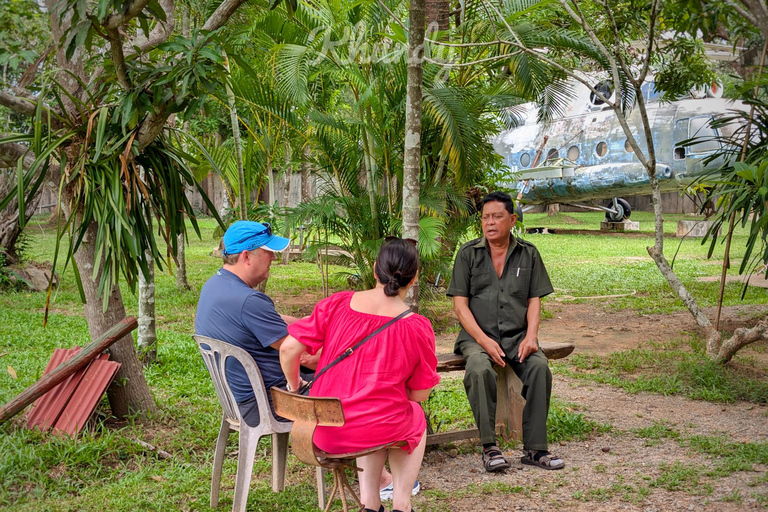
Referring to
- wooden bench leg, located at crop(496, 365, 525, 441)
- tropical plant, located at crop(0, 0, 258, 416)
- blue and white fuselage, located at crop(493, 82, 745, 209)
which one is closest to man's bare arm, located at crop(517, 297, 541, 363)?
wooden bench leg, located at crop(496, 365, 525, 441)

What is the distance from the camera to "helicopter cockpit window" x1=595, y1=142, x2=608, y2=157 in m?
21.7

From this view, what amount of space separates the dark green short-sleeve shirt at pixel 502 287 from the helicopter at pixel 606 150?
1429cm

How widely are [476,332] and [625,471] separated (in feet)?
3.98

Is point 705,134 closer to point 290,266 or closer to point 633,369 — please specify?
point 290,266

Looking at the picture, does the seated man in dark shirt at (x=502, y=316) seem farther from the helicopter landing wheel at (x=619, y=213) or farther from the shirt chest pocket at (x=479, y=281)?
the helicopter landing wheel at (x=619, y=213)

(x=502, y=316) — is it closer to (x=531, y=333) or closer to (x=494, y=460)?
→ (x=531, y=333)

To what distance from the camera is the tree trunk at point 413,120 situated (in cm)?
484

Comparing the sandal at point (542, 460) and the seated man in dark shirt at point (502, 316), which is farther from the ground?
the seated man in dark shirt at point (502, 316)

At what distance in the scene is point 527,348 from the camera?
4621mm

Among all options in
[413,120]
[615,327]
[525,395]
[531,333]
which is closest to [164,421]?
[525,395]

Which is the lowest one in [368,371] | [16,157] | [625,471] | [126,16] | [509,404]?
[625,471]

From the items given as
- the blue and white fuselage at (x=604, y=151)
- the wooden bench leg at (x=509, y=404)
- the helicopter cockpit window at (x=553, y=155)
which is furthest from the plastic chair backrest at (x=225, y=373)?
the helicopter cockpit window at (x=553, y=155)

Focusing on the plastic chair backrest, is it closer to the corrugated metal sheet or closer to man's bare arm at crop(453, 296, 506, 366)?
the corrugated metal sheet

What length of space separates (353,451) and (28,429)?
7.96 feet
